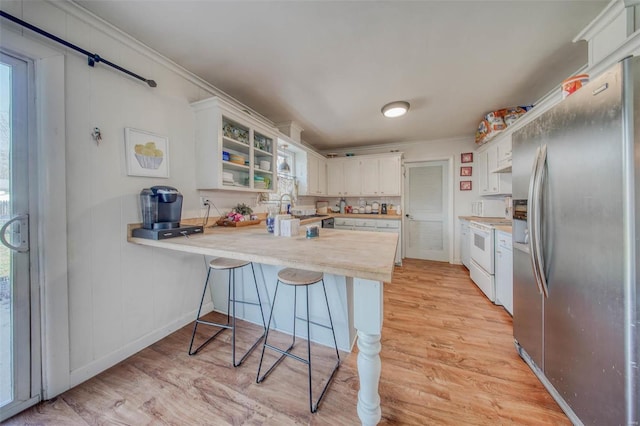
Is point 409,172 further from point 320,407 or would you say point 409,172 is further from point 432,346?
point 320,407

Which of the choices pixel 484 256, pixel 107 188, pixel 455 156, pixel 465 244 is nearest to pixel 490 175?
pixel 455 156

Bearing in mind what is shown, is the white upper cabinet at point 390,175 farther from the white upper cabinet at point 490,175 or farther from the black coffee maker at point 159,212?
the black coffee maker at point 159,212

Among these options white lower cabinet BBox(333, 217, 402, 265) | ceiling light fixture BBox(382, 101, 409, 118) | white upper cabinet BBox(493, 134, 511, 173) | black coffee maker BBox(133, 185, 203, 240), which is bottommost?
white lower cabinet BBox(333, 217, 402, 265)

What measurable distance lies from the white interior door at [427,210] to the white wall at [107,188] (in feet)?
13.5

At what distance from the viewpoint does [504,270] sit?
222 cm

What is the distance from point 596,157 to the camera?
92cm

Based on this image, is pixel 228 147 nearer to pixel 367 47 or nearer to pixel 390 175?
pixel 367 47

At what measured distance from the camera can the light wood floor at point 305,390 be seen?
1.14 meters

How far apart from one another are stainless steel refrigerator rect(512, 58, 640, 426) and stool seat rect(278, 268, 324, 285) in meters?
1.32

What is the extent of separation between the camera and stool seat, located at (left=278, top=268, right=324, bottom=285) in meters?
1.34

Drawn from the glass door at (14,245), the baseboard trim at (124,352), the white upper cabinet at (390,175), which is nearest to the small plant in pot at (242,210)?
the baseboard trim at (124,352)

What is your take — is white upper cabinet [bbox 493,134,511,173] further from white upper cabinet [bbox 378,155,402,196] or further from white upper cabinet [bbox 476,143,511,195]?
white upper cabinet [bbox 378,155,402,196]

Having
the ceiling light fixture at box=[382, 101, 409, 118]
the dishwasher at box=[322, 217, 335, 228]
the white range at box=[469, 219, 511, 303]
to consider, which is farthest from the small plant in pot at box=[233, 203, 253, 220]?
the white range at box=[469, 219, 511, 303]

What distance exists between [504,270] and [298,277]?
7.49 feet
